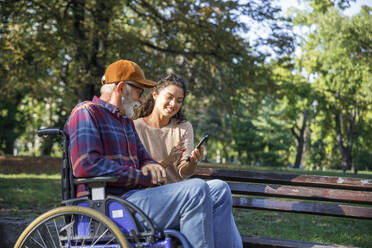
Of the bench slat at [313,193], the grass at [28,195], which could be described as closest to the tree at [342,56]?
the grass at [28,195]

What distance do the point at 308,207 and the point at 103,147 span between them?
5.94 ft

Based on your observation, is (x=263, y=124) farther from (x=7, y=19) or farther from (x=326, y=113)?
(x=7, y=19)

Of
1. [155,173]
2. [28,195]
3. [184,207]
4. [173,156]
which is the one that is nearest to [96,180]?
[155,173]

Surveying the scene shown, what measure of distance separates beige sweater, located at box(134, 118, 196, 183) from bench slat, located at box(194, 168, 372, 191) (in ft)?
1.42

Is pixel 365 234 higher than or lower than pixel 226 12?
lower

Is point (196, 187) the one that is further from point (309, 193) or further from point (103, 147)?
point (309, 193)

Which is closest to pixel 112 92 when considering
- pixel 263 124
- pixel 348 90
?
pixel 348 90

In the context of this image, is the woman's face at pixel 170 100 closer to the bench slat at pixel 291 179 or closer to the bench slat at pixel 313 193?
the bench slat at pixel 291 179

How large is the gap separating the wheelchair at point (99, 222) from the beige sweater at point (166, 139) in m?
1.03

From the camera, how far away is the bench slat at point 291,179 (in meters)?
3.51

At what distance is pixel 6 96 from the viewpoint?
1525cm

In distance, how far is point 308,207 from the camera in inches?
142

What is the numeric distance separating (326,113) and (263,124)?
886cm

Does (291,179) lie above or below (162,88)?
below
